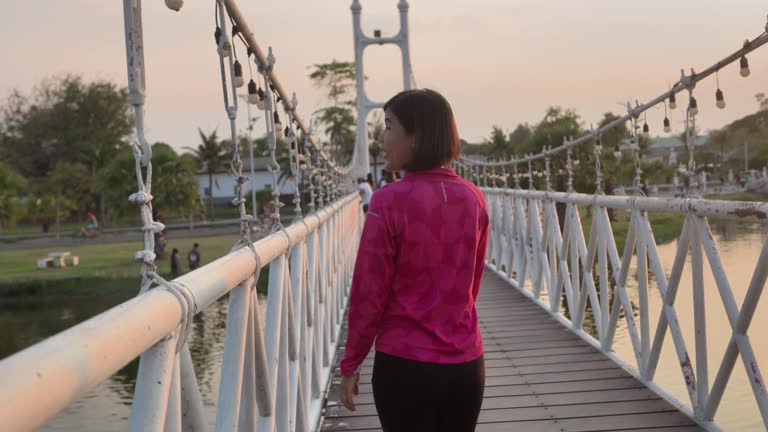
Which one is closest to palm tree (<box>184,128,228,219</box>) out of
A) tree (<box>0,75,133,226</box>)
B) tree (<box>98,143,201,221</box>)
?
tree (<box>0,75,133,226</box>)

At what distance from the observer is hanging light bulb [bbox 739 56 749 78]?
9.87 feet

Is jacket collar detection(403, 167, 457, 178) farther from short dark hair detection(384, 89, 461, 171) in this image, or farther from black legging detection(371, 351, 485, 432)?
black legging detection(371, 351, 485, 432)

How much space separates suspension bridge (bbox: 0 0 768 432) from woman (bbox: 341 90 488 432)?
0.83 ft

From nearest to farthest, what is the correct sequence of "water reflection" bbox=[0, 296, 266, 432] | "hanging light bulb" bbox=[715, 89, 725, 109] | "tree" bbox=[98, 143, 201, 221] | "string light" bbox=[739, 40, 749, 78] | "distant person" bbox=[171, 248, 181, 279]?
1. "string light" bbox=[739, 40, 749, 78]
2. "hanging light bulb" bbox=[715, 89, 725, 109]
3. "water reflection" bbox=[0, 296, 266, 432]
4. "distant person" bbox=[171, 248, 181, 279]
5. "tree" bbox=[98, 143, 201, 221]

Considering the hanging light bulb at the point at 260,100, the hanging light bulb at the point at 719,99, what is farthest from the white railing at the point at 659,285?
the hanging light bulb at the point at 260,100

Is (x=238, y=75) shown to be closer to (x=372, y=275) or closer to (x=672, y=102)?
(x=372, y=275)

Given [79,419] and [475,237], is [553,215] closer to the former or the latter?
[475,237]

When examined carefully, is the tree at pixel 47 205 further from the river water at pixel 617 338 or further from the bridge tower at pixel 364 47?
the bridge tower at pixel 364 47

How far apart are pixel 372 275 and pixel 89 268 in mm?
32237

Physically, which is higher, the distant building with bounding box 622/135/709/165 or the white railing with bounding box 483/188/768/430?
the distant building with bounding box 622/135/709/165

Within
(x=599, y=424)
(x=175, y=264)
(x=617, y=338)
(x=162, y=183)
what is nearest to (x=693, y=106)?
(x=599, y=424)

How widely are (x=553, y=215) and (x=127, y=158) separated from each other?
32.0 m

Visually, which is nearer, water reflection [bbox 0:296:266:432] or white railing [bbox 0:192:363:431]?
white railing [bbox 0:192:363:431]

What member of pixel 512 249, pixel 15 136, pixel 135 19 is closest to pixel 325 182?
pixel 512 249
